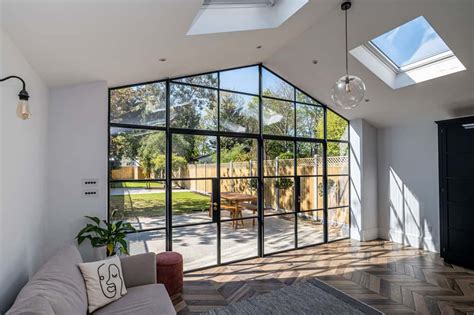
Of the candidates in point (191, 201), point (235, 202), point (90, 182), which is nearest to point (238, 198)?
point (235, 202)

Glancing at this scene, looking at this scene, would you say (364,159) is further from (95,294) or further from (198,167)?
(95,294)

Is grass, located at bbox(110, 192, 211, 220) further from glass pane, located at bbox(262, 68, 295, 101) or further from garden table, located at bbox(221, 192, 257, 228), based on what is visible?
glass pane, located at bbox(262, 68, 295, 101)

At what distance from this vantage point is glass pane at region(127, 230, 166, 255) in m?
3.89

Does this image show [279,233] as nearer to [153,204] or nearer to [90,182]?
→ [153,204]

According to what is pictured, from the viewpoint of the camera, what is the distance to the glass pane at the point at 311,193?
17.9 ft

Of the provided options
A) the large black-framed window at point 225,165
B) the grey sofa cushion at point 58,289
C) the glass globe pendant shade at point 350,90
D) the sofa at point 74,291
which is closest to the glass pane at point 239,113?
the large black-framed window at point 225,165

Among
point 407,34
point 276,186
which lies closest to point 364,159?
point 276,186

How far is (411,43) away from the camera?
3826 millimetres

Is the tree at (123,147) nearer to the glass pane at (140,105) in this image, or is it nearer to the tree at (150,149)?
the tree at (150,149)

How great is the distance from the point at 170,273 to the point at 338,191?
410 cm

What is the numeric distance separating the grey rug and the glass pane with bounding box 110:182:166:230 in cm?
166

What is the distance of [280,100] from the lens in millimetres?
5184

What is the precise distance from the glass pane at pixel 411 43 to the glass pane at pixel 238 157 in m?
2.56

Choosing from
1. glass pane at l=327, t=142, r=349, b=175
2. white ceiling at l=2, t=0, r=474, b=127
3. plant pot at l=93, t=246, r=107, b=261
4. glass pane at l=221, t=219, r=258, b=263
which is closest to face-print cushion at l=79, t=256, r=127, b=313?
plant pot at l=93, t=246, r=107, b=261
